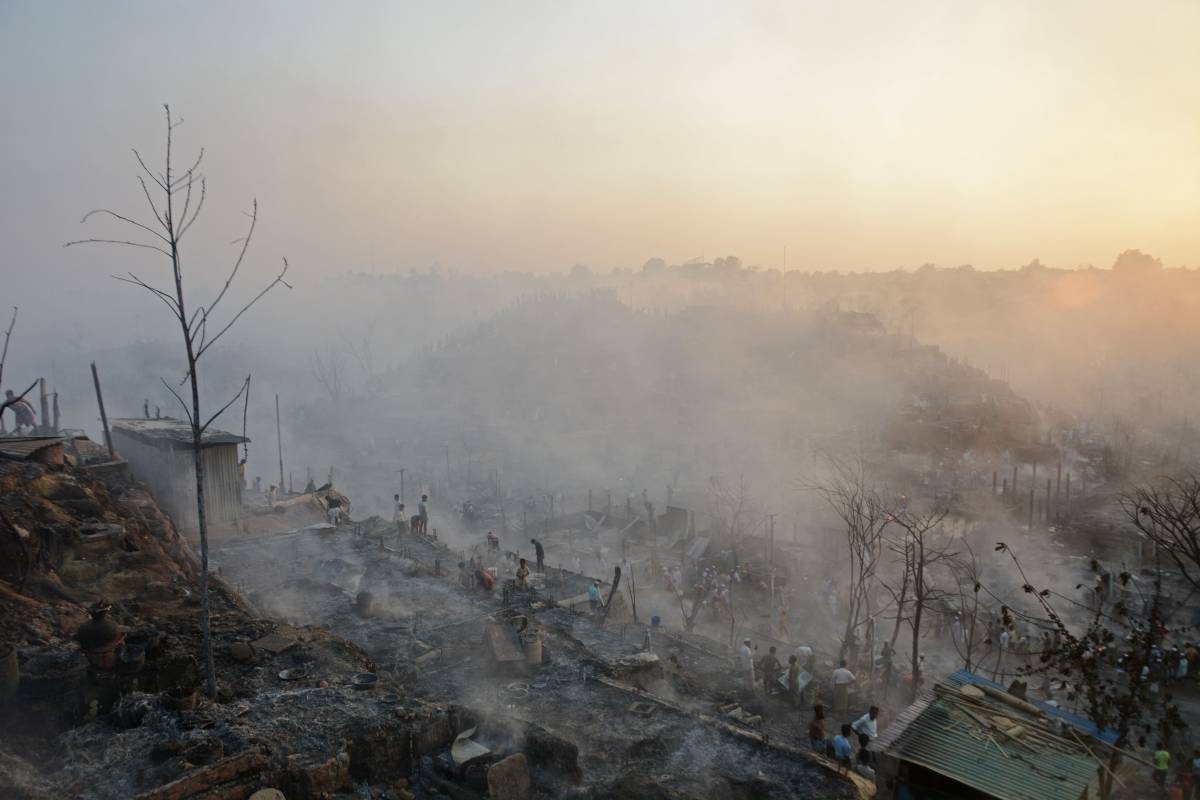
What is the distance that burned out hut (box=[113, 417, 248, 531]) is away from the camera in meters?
19.6

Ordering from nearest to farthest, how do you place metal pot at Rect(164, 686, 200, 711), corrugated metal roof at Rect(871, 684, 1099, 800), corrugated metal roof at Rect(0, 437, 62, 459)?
1. corrugated metal roof at Rect(871, 684, 1099, 800)
2. metal pot at Rect(164, 686, 200, 711)
3. corrugated metal roof at Rect(0, 437, 62, 459)

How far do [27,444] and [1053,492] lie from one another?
44074 mm

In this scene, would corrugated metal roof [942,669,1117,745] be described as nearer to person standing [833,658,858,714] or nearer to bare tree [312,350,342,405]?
person standing [833,658,858,714]

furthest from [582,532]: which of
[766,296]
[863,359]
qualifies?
[766,296]

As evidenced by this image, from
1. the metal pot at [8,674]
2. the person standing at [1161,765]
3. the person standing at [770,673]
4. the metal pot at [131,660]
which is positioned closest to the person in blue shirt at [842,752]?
the person standing at [770,673]

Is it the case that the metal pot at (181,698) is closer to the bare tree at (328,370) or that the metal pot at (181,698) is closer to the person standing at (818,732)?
the person standing at (818,732)

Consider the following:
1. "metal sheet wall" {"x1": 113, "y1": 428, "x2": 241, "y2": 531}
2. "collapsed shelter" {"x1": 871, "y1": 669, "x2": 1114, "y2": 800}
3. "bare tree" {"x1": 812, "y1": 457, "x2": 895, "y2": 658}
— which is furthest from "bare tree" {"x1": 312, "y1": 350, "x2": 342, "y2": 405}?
"collapsed shelter" {"x1": 871, "y1": 669, "x2": 1114, "y2": 800}

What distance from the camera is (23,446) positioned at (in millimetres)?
15641

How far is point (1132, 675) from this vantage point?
6.54 metres

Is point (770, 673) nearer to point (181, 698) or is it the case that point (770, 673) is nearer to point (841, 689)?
point (841, 689)

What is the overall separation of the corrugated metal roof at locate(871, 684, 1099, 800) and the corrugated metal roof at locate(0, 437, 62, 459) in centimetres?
1736

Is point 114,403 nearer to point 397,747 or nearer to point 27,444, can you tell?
point 27,444

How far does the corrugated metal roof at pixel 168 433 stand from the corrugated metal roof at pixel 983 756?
Result: 1784 centimetres

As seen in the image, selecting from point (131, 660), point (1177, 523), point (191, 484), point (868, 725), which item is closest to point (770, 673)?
point (868, 725)
